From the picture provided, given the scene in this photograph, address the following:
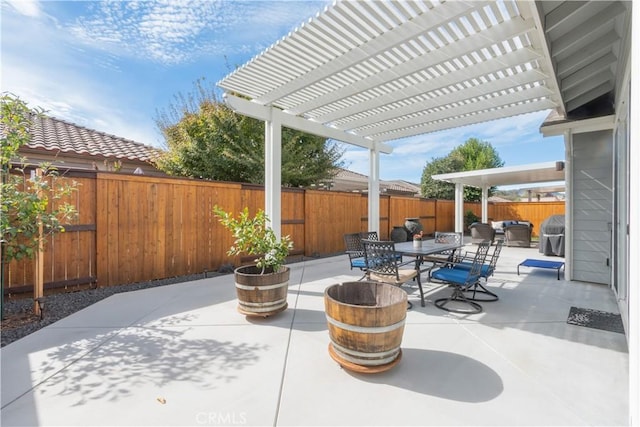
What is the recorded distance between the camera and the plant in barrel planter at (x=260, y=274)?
3164 millimetres

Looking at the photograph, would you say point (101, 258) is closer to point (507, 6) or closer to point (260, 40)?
point (260, 40)

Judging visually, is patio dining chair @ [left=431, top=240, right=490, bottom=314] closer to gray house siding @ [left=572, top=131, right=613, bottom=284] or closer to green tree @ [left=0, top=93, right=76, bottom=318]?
gray house siding @ [left=572, top=131, right=613, bottom=284]

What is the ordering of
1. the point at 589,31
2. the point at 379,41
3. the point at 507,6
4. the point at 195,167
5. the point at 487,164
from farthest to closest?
the point at 487,164
the point at 195,167
the point at 379,41
the point at 589,31
the point at 507,6

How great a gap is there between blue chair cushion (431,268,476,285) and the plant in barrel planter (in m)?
2.06

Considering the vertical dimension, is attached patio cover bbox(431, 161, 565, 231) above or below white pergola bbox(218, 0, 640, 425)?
below

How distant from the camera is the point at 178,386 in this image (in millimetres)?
2045

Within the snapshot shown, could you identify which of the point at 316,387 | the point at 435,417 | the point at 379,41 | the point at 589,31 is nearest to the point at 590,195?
the point at 589,31

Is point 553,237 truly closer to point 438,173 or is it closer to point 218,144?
point 218,144

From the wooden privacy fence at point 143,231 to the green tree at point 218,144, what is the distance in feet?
3.95

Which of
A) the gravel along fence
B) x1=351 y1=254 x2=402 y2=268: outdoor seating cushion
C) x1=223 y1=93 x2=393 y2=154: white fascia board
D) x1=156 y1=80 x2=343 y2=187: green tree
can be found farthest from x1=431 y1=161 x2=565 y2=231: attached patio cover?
the gravel along fence

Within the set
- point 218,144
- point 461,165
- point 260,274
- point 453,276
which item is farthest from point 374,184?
point 461,165

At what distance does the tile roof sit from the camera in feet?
21.3

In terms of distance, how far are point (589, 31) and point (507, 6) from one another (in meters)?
1.10

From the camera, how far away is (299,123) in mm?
Result: 5066
